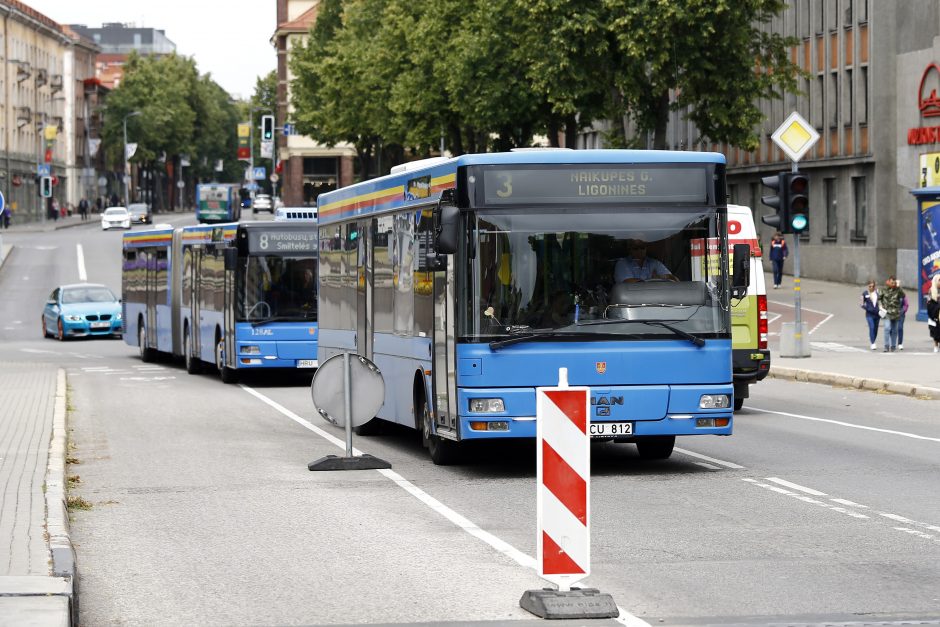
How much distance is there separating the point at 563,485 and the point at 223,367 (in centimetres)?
2230

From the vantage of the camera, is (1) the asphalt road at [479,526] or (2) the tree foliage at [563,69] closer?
(1) the asphalt road at [479,526]

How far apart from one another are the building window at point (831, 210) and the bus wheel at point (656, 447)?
42.6m

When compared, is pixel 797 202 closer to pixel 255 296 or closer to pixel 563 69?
pixel 255 296

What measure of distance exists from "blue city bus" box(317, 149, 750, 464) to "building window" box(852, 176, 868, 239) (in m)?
41.2

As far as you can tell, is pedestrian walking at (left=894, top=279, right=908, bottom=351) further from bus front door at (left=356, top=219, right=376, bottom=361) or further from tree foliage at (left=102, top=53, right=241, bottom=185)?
tree foliage at (left=102, top=53, right=241, bottom=185)

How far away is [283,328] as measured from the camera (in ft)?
96.9

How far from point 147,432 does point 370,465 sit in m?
5.41

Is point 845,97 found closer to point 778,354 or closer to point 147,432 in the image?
point 778,354

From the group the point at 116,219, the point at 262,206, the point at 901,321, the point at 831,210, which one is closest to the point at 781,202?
the point at 901,321

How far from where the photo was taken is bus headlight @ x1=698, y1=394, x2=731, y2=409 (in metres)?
15.2

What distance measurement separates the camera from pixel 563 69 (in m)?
49.2

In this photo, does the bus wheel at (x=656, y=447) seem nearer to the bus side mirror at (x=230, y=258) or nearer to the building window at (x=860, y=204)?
the bus side mirror at (x=230, y=258)

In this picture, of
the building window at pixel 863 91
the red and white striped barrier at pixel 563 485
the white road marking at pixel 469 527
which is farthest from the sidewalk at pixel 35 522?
the building window at pixel 863 91

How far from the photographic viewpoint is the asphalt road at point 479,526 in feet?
29.9
